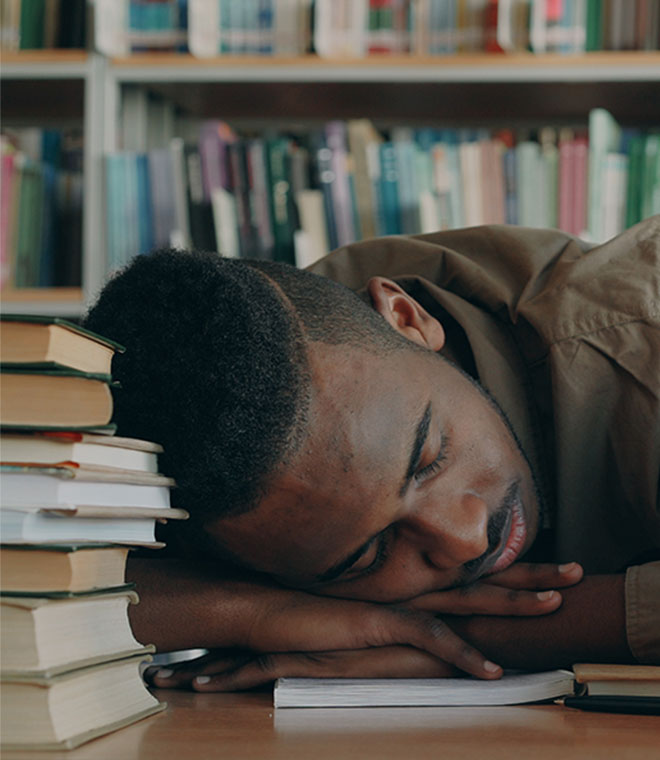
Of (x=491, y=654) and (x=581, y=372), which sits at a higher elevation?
(x=581, y=372)

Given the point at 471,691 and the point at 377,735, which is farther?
the point at 471,691

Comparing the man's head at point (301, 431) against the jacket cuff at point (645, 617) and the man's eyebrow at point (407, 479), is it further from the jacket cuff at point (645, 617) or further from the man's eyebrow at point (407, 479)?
the jacket cuff at point (645, 617)

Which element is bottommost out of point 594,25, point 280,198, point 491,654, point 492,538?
point 491,654

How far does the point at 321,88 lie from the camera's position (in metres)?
2.14

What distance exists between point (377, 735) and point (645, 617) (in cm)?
34

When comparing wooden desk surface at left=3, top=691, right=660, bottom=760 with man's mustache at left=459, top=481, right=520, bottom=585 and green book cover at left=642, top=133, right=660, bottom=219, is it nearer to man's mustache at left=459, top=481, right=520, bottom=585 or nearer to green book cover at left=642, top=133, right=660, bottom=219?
man's mustache at left=459, top=481, right=520, bottom=585

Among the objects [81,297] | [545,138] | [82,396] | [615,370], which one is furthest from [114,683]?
[545,138]

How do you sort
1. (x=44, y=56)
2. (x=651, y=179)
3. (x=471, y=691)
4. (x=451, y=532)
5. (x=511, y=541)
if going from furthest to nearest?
1. (x=44, y=56)
2. (x=651, y=179)
3. (x=511, y=541)
4. (x=451, y=532)
5. (x=471, y=691)

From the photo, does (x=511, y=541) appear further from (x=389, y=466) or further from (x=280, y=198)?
(x=280, y=198)

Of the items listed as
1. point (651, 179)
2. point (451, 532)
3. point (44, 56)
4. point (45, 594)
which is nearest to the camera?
point (45, 594)

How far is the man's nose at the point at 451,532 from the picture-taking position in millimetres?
918

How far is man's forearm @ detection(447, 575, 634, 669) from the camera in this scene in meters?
0.93

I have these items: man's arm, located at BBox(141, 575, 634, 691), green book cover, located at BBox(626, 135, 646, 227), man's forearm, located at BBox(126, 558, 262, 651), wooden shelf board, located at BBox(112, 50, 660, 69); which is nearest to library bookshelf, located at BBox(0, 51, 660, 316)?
wooden shelf board, located at BBox(112, 50, 660, 69)

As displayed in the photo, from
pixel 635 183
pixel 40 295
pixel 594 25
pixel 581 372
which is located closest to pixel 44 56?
pixel 40 295
